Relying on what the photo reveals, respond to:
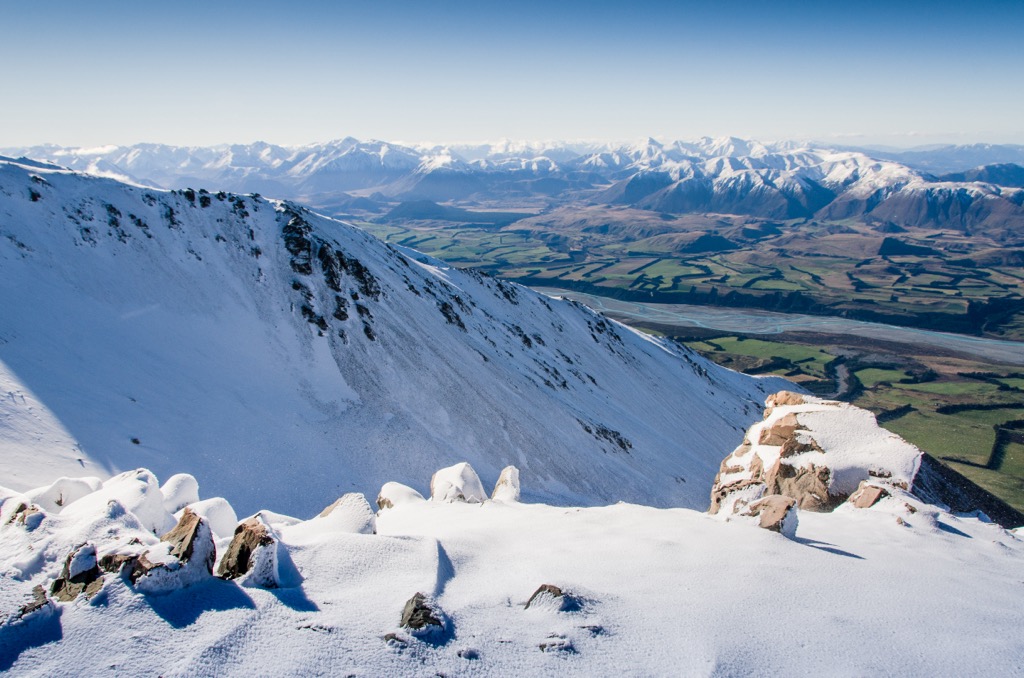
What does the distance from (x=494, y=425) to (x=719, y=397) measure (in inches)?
2434

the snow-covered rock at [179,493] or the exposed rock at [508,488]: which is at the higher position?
the snow-covered rock at [179,493]

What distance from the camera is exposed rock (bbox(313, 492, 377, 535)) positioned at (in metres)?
16.8

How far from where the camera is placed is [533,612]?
1199 centimetres

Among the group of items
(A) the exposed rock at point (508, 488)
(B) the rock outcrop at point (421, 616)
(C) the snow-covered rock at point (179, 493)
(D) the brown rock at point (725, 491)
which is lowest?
(D) the brown rock at point (725, 491)

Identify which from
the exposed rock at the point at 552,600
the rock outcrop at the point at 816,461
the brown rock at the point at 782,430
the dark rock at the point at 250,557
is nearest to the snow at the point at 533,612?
the exposed rock at the point at 552,600

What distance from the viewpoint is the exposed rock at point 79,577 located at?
1076 cm

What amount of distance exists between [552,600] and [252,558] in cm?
714

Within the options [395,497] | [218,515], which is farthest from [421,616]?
[395,497]

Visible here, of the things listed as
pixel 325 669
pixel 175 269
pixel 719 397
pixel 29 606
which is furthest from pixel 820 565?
pixel 719 397

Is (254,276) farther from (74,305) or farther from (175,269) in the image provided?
(74,305)

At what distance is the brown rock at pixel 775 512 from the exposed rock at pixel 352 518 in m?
14.0

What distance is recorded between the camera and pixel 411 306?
5794 centimetres

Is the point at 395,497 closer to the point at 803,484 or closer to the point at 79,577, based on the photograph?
the point at 79,577

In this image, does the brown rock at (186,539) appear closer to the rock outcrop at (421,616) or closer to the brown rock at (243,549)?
the brown rock at (243,549)
